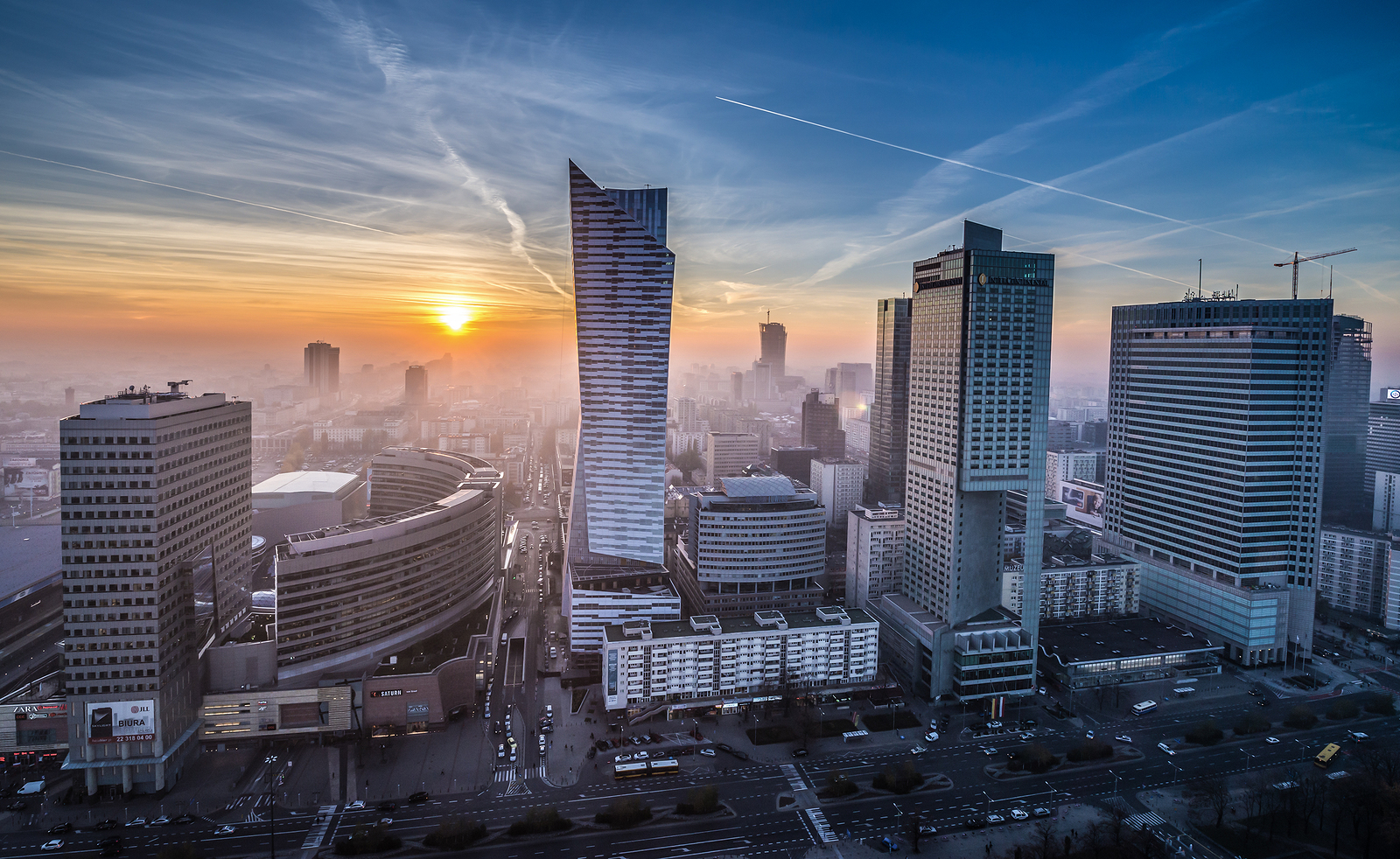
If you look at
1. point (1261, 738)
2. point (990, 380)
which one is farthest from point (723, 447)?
point (1261, 738)

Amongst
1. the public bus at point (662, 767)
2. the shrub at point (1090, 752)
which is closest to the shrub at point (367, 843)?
the public bus at point (662, 767)

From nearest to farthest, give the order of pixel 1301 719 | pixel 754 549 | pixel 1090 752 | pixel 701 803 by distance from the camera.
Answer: pixel 701 803
pixel 1090 752
pixel 1301 719
pixel 754 549

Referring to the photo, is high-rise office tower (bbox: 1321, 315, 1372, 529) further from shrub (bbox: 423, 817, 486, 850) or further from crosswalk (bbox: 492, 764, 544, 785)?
shrub (bbox: 423, 817, 486, 850)

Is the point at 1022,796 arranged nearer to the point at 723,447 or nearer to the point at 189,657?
the point at 189,657

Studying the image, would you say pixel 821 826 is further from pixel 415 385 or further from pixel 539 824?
pixel 415 385

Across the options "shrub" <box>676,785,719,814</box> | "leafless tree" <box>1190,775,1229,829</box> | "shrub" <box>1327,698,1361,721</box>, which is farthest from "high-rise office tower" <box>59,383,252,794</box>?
"shrub" <box>1327,698,1361,721</box>

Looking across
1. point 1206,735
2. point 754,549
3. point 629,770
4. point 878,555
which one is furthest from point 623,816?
point 878,555

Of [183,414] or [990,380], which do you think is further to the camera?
[990,380]
